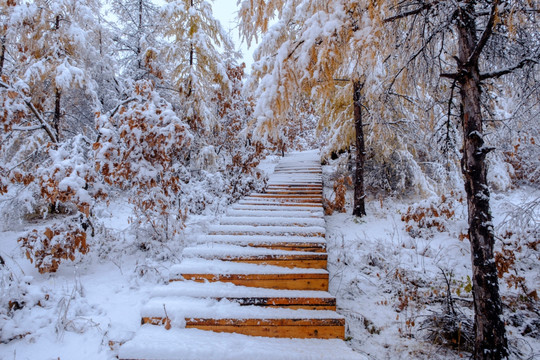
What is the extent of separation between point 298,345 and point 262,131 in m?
2.35

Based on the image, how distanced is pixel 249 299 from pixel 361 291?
2.20 meters

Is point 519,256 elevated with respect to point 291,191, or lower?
lower

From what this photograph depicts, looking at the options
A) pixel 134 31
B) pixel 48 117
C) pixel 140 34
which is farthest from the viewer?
pixel 134 31

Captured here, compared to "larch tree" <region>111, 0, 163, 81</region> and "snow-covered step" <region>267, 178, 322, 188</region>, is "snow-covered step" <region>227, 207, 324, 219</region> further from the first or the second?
"larch tree" <region>111, 0, 163, 81</region>

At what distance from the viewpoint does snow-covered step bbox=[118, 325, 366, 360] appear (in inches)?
109

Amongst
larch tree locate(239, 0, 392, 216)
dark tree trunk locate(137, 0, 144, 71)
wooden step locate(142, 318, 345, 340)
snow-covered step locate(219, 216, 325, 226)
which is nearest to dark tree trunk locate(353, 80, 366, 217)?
snow-covered step locate(219, 216, 325, 226)

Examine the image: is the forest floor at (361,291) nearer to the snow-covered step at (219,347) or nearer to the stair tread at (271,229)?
the snow-covered step at (219,347)

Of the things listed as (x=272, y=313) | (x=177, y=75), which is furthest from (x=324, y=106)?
(x=272, y=313)

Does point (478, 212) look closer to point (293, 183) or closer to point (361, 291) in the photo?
point (361, 291)

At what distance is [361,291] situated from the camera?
4.68m

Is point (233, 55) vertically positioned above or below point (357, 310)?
above

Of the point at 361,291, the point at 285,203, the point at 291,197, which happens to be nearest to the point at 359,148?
the point at 291,197

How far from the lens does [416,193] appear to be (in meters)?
10.4

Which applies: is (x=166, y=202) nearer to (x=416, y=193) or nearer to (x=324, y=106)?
(x=324, y=106)
